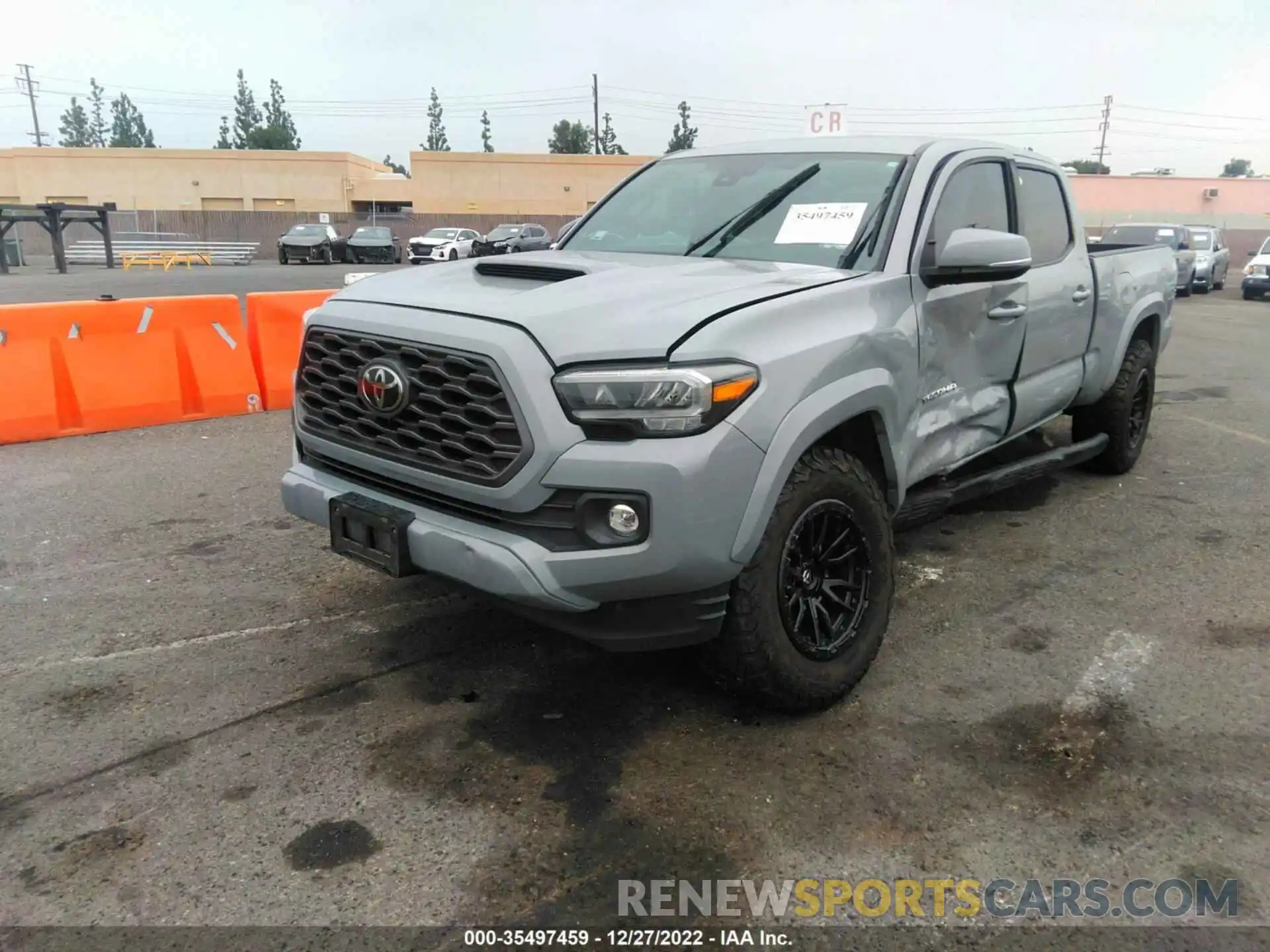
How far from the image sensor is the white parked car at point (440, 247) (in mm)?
32500

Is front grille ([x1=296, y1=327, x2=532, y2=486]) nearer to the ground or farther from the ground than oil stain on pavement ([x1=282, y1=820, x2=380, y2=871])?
farther from the ground

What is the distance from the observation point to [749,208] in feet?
12.7

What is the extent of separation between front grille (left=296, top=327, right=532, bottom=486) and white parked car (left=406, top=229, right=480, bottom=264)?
2951 cm

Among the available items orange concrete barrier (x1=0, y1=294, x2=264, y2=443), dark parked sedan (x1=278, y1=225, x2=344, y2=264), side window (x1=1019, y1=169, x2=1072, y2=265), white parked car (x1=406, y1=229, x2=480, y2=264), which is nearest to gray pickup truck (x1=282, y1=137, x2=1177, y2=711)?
side window (x1=1019, y1=169, x2=1072, y2=265)

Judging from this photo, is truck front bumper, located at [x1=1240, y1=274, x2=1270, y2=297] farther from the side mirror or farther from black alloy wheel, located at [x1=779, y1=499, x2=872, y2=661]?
black alloy wheel, located at [x1=779, y1=499, x2=872, y2=661]

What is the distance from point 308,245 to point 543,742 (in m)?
32.9

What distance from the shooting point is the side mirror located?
3352mm

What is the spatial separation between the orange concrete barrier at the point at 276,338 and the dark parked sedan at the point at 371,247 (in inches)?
1091

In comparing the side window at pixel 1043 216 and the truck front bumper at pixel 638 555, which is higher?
the side window at pixel 1043 216

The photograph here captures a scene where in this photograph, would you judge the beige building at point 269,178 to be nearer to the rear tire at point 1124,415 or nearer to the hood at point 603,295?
the rear tire at point 1124,415

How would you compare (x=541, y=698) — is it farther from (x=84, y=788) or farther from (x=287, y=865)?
(x=84, y=788)

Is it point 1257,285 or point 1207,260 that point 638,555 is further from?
point 1207,260

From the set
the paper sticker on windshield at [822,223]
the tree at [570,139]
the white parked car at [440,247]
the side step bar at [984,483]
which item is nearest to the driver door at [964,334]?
the side step bar at [984,483]

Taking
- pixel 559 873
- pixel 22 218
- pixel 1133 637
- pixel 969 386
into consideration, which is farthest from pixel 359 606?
pixel 22 218
